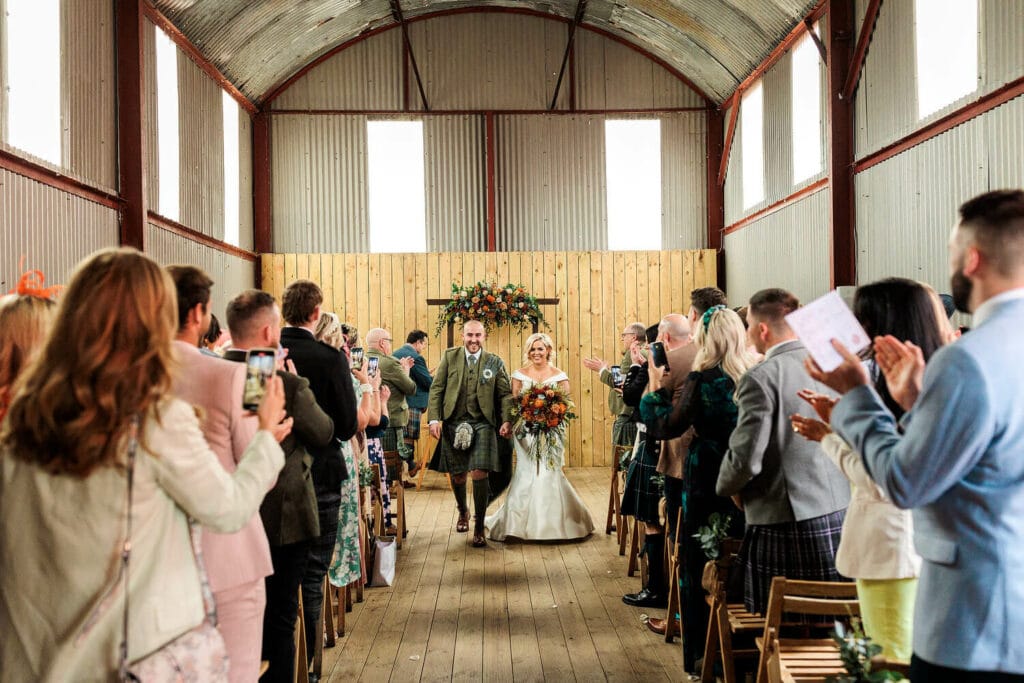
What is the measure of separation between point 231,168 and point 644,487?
836 cm

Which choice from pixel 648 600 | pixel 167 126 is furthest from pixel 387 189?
pixel 648 600

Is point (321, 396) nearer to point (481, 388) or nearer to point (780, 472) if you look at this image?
point (780, 472)

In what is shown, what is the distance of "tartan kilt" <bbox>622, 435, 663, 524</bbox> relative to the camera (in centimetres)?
576

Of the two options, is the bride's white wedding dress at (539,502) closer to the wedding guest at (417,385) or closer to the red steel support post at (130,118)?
the wedding guest at (417,385)

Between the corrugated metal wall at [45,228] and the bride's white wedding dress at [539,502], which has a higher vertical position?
the corrugated metal wall at [45,228]

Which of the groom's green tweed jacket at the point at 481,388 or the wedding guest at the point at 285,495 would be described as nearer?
the wedding guest at the point at 285,495

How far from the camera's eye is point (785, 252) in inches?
421

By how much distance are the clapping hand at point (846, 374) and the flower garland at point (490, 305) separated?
1063 centimetres

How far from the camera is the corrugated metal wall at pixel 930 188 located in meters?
6.35

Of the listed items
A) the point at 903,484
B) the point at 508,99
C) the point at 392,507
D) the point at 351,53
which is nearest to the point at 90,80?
the point at 392,507

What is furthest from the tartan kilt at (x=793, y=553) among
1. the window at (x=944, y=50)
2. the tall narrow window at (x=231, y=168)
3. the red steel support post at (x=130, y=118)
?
the tall narrow window at (x=231, y=168)

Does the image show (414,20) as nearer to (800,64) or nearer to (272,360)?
(800,64)

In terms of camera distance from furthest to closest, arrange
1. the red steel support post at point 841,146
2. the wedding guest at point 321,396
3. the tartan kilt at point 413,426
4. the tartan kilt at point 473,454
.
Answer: the tartan kilt at point 413,426, the red steel support post at point 841,146, the tartan kilt at point 473,454, the wedding guest at point 321,396

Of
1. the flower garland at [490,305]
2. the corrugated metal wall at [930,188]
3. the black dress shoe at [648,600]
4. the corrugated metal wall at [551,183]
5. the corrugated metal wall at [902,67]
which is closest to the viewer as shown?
the black dress shoe at [648,600]
